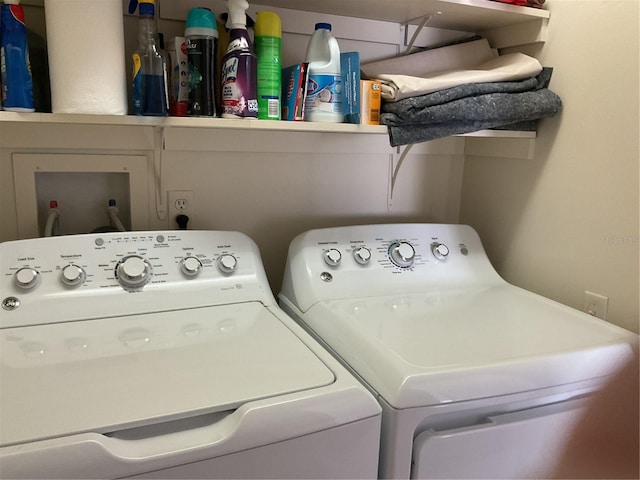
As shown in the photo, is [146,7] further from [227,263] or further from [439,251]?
[439,251]

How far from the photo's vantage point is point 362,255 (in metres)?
1.49

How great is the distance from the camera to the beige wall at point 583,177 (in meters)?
1.32

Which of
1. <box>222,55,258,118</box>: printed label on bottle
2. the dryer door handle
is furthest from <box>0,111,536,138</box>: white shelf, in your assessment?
the dryer door handle

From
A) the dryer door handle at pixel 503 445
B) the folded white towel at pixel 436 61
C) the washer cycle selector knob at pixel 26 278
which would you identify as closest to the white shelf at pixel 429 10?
the folded white towel at pixel 436 61

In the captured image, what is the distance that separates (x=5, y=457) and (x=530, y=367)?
89 centimetres

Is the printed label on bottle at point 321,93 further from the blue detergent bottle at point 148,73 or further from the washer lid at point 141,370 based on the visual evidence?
the washer lid at point 141,370

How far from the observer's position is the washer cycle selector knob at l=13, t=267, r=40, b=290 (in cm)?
119

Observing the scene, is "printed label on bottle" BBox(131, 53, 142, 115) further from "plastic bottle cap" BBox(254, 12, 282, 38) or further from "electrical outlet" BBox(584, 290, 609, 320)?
"electrical outlet" BBox(584, 290, 609, 320)

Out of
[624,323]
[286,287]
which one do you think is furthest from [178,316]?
[624,323]

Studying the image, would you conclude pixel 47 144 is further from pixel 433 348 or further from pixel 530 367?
pixel 530 367

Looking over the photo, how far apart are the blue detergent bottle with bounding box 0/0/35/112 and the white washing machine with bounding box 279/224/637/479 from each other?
28.2 inches

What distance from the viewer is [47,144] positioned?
1385 millimetres

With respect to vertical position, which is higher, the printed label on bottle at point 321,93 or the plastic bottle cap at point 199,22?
the plastic bottle cap at point 199,22

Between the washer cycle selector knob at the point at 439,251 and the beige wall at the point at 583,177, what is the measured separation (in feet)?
0.79
